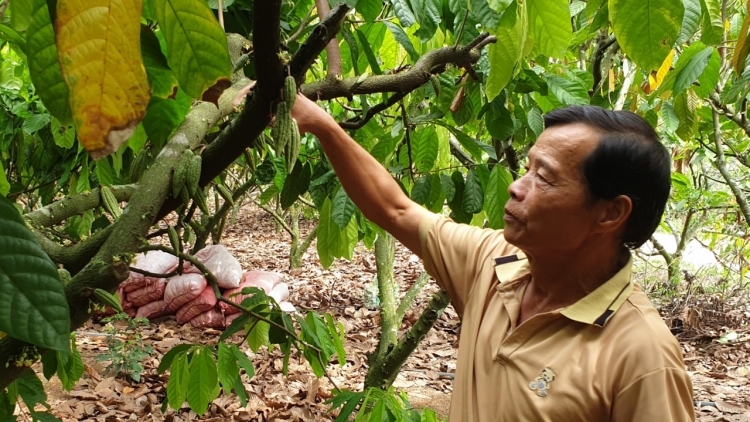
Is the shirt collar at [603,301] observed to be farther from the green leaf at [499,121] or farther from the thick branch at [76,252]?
the thick branch at [76,252]

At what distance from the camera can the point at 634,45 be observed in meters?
0.53

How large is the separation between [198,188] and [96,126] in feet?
1.86

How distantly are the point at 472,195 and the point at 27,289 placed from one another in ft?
3.52

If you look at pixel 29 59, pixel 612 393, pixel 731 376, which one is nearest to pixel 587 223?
pixel 612 393

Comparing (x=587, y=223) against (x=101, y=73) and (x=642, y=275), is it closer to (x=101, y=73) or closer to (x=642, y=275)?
(x=101, y=73)

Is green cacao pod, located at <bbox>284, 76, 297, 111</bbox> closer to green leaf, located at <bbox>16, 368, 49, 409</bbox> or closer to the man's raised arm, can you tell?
the man's raised arm

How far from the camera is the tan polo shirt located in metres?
0.86

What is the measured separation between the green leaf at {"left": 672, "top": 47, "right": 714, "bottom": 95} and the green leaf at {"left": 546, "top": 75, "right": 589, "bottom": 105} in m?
0.20

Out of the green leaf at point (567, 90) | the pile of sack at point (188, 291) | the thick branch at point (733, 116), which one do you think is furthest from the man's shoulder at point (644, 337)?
the pile of sack at point (188, 291)

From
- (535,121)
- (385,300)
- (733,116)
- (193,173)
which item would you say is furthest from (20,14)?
(385,300)

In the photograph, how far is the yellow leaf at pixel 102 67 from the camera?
0.27m

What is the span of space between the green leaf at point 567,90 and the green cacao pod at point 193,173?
3.04 feet

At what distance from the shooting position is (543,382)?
93cm

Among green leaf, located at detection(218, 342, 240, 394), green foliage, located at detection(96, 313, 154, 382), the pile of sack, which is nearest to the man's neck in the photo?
green leaf, located at detection(218, 342, 240, 394)
